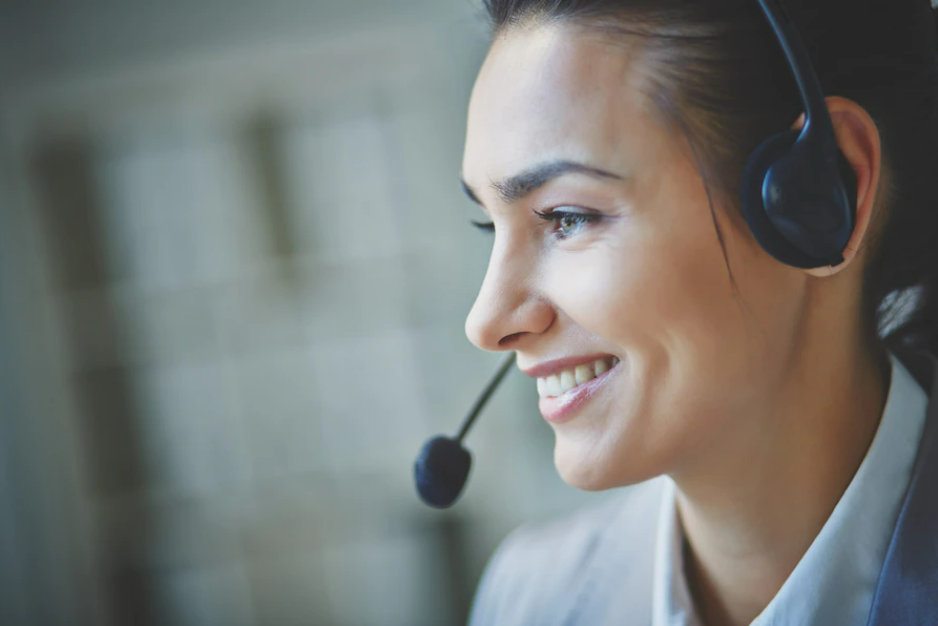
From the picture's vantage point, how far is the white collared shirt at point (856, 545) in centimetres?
74

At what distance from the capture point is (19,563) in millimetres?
2795

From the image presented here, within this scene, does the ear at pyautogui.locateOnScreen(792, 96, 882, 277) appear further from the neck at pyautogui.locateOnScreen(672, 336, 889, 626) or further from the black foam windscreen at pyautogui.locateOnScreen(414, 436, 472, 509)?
the black foam windscreen at pyautogui.locateOnScreen(414, 436, 472, 509)

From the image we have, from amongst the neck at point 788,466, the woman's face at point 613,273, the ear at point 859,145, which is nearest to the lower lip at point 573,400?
the woman's face at point 613,273

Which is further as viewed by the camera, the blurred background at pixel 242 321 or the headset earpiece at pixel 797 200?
the blurred background at pixel 242 321

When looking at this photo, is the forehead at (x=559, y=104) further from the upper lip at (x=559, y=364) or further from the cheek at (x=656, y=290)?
the upper lip at (x=559, y=364)

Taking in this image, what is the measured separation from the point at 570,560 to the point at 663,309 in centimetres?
49

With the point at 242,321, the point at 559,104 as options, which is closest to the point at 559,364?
the point at 559,104

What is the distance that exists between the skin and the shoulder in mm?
202

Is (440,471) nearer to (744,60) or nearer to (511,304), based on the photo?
(511,304)

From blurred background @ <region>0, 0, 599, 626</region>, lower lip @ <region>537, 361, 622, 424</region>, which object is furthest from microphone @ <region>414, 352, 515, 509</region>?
blurred background @ <region>0, 0, 599, 626</region>

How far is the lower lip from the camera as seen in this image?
2.43 ft

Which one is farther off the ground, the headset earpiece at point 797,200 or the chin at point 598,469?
the headset earpiece at point 797,200

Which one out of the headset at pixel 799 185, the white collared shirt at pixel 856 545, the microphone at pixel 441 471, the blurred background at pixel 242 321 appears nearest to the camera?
the headset at pixel 799 185

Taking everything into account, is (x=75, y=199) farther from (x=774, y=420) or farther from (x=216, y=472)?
(x=774, y=420)
